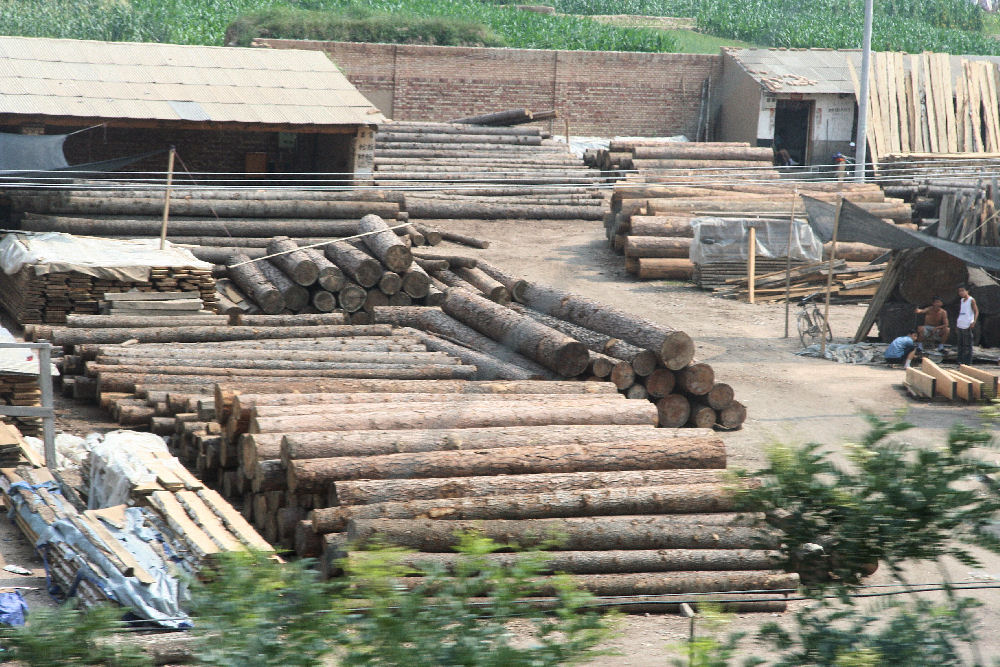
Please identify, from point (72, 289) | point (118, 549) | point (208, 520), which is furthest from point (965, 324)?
point (72, 289)

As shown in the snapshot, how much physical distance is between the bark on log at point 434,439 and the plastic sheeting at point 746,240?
40.4 feet

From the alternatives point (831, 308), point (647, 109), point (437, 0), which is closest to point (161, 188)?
point (831, 308)

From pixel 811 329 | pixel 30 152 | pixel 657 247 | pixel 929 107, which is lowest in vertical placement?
pixel 811 329

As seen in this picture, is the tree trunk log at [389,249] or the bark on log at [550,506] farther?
the tree trunk log at [389,249]

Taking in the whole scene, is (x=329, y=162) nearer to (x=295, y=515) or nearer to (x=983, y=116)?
(x=295, y=515)

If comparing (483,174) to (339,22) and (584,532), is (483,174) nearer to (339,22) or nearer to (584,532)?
(339,22)

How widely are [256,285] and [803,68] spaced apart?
74.2 feet

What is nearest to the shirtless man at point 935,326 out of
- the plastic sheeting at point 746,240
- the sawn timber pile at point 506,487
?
the plastic sheeting at point 746,240

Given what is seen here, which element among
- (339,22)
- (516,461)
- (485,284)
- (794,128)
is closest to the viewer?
(516,461)

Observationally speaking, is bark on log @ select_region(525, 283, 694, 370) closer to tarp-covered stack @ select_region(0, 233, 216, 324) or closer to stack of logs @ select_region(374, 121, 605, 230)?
tarp-covered stack @ select_region(0, 233, 216, 324)

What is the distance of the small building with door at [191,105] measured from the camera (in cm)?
2169

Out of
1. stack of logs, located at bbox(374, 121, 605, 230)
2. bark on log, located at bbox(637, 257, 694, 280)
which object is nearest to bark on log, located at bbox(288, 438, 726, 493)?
bark on log, located at bbox(637, 257, 694, 280)

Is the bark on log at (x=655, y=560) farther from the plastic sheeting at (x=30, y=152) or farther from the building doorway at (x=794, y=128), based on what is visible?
the building doorway at (x=794, y=128)

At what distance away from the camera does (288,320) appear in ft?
55.4
